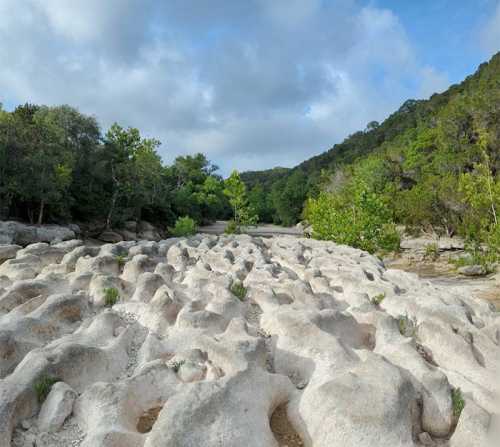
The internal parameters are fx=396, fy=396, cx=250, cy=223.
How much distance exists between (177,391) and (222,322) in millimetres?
1555

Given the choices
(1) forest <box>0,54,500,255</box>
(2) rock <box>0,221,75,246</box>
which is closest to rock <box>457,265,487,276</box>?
(1) forest <box>0,54,500,255</box>

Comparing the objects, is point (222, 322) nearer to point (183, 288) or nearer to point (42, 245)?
point (183, 288)

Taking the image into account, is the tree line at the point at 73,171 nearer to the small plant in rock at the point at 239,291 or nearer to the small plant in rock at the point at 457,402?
the small plant in rock at the point at 239,291

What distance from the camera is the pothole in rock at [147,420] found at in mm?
3105

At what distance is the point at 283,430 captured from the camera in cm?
326

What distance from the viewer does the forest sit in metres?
18.3

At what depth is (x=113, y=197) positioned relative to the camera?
104 ft

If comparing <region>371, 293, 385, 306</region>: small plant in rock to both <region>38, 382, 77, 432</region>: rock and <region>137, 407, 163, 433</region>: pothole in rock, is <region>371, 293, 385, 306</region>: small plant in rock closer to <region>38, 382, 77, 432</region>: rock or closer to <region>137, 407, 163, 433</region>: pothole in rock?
<region>137, 407, 163, 433</region>: pothole in rock

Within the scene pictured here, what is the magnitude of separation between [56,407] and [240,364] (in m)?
1.55

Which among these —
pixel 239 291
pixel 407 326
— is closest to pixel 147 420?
pixel 239 291

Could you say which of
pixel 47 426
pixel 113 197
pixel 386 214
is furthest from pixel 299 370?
pixel 113 197

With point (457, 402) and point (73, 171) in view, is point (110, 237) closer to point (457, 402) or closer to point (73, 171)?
point (73, 171)

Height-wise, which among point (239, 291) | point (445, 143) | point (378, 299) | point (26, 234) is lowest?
point (378, 299)

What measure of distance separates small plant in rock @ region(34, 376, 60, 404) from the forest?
14811 mm
